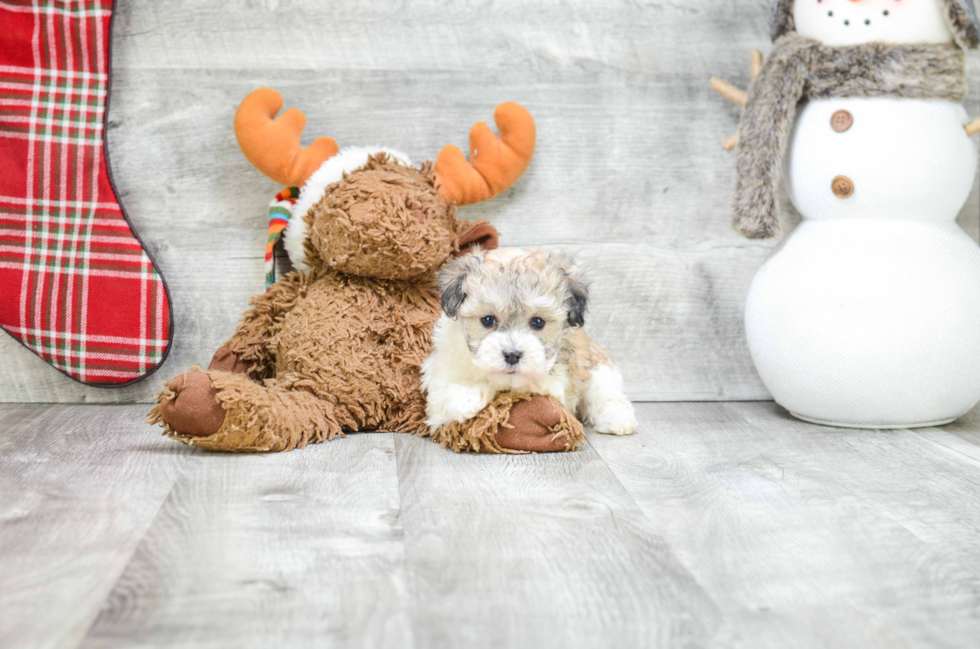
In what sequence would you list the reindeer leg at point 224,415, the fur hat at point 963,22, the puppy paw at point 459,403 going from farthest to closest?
1. the fur hat at point 963,22
2. the puppy paw at point 459,403
3. the reindeer leg at point 224,415

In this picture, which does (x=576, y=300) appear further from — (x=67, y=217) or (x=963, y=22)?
(x=67, y=217)

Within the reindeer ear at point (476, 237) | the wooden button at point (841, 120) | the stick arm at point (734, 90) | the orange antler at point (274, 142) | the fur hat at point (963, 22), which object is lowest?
the reindeer ear at point (476, 237)

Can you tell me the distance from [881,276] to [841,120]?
0.99 ft

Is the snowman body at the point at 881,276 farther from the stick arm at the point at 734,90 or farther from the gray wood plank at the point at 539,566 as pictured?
the gray wood plank at the point at 539,566

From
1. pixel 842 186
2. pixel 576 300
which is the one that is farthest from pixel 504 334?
pixel 842 186

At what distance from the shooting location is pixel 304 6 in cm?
172

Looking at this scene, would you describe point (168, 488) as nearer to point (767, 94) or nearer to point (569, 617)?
point (569, 617)

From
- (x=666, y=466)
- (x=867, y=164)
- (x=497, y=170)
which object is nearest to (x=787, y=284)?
(x=867, y=164)

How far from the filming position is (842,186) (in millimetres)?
1557

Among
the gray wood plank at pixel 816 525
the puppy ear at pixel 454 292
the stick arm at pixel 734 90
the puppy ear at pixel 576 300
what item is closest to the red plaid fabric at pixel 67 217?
the puppy ear at pixel 454 292

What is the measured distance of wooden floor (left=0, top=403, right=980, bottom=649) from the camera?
785 mm

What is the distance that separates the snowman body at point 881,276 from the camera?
1517 mm

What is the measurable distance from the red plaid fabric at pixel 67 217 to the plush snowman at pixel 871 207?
1226mm

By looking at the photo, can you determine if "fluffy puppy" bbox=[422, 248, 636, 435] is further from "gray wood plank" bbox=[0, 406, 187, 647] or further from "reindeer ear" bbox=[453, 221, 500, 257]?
"gray wood plank" bbox=[0, 406, 187, 647]
